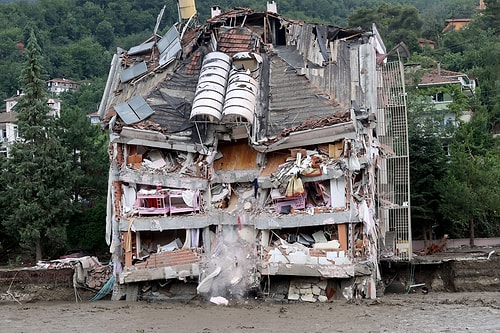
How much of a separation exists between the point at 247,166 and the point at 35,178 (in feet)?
37.8

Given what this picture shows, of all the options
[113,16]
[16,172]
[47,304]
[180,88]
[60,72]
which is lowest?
[47,304]

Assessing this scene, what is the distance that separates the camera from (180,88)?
32.9 meters

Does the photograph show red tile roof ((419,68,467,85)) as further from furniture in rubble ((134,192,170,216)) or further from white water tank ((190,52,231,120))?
furniture in rubble ((134,192,170,216))

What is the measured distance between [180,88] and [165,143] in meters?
2.85

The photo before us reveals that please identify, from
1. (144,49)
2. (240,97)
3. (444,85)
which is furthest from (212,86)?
(444,85)

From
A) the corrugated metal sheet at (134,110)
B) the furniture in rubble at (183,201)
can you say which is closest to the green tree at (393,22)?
the corrugated metal sheet at (134,110)

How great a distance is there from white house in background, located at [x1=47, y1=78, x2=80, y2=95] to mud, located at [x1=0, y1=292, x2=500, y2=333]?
72.7 meters

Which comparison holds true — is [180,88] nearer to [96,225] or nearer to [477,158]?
[96,225]

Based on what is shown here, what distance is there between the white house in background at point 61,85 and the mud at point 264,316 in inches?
2861

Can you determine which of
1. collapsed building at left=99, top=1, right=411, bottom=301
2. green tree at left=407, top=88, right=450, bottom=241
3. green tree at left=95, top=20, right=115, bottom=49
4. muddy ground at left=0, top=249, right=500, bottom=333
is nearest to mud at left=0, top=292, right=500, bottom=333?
muddy ground at left=0, top=249, right=500, bottom=333

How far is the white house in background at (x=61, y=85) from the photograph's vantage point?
10051cm

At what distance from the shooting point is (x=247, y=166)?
1264 inches

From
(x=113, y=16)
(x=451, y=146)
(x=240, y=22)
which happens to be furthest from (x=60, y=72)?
(x=240, y=22)

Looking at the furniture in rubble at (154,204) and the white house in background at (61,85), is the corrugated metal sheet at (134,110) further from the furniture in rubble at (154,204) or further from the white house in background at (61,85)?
the white house in background at (61,85)
